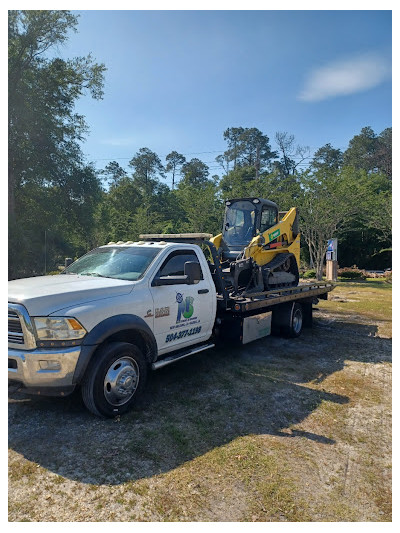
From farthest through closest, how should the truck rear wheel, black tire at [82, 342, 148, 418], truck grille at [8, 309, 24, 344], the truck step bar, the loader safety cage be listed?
the truck rear wheel, the loader safety cage, the truck step bar, black tire at [82, 342, 148, 418], truck grille at [8, 309, 24, 344]

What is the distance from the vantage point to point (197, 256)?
5.68m

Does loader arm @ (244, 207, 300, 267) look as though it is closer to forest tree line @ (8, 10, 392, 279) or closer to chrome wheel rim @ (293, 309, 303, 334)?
chrome wheel rim @ (293, 309, 303, 334)

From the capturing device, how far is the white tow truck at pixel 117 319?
3635mm

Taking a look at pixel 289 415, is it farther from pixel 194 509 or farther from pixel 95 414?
pixel 95 414

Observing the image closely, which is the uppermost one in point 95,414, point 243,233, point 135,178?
point 135,178

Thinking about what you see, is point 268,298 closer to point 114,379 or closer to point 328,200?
point 114,379

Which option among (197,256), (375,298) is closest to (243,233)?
(197,256)

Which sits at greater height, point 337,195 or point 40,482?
point 337,195

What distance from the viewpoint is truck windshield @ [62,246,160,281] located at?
478 cm

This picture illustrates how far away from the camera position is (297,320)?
27.5ft

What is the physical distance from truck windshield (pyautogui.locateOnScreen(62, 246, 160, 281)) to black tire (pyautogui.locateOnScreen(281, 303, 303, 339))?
4.02 m

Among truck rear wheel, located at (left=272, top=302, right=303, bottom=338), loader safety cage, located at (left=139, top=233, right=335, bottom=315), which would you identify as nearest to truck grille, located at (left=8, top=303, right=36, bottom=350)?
loader safety cage, located at (left=139, top=233, right=335, bottom=315)

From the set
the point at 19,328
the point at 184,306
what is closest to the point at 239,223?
the point at 184,306

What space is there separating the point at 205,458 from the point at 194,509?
66 cm
